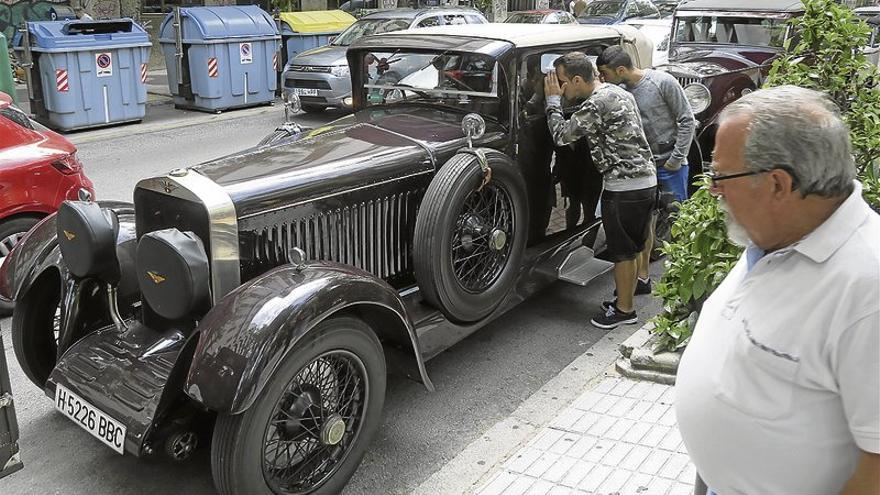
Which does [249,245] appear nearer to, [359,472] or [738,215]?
[359,472]

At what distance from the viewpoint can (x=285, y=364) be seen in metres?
3.01

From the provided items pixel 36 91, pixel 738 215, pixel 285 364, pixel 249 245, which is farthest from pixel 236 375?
pixel 36 91

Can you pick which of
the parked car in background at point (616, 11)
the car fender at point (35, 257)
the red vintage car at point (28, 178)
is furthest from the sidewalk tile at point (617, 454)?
the parked car in background at point (616, 11)

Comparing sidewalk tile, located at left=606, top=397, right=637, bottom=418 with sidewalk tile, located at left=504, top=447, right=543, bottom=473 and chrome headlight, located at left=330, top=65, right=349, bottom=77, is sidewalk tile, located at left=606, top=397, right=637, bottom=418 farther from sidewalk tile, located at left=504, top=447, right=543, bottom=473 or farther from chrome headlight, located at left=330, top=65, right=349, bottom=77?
chrome headlight, located at left=330, top=65, right=349, bottom=77

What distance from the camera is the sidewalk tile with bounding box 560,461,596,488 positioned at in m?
3.27

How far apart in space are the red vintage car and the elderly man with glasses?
4.46 metres

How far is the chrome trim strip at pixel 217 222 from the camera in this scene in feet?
11.0

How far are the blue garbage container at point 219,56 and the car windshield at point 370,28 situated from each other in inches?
47.8

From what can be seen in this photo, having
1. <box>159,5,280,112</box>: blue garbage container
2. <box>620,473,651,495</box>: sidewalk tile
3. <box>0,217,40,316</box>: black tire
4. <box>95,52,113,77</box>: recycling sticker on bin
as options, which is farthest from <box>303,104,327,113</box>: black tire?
<box>620,473,651,495</box>: sidewalk tile

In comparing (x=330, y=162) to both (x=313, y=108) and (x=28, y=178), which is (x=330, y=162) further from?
(x=313, y=108)

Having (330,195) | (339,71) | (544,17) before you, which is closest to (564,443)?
(330,195)

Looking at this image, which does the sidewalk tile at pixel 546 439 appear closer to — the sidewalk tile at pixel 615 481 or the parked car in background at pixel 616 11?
the sidewalk tile at pixel 615 481

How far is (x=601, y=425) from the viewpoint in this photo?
147 inches

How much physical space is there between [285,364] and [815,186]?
2.04m
